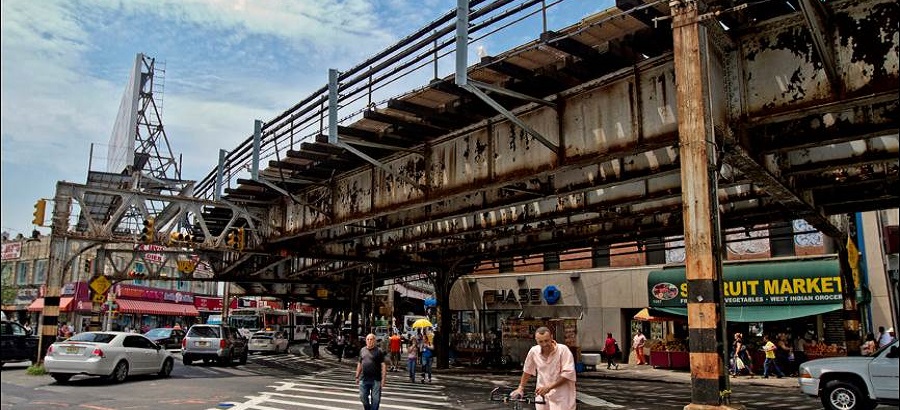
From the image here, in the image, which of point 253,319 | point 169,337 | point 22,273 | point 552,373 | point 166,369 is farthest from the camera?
point 22,273

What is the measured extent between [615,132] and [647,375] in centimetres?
1612

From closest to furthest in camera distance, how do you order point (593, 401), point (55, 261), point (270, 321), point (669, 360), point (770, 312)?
point (593, 401), point (55, 261), point (770, 312), point (669, 360), point (270, 321)

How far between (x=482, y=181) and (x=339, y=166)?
19.9 feet

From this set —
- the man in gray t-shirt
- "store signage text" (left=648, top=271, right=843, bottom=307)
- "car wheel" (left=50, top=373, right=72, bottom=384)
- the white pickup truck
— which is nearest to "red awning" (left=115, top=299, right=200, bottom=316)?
"car wheel" (left=50, top=373, right=72, bottom=384)

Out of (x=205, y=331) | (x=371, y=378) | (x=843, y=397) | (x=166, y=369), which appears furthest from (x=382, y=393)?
(x=205, y=331)

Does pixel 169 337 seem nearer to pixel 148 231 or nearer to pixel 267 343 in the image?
pixel 267 343

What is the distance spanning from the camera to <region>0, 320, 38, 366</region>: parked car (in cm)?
2375

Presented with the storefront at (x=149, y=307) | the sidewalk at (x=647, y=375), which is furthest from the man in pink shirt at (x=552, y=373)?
the storefront at (x=149, y=307)

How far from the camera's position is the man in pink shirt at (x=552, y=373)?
7160mm

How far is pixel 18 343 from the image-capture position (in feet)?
80.0

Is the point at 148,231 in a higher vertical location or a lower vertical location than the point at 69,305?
higher

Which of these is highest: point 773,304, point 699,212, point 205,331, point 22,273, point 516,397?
point 22,273

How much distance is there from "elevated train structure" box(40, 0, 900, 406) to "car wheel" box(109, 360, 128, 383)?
4.73m

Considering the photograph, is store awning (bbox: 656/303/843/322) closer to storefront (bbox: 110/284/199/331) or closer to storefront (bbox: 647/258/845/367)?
storefront (bbox: 647/258/845/367)
